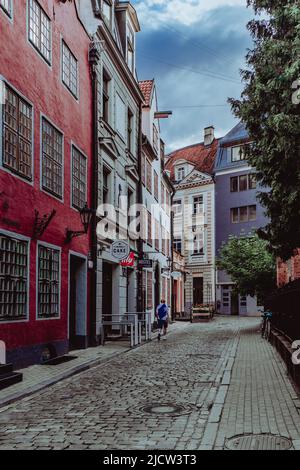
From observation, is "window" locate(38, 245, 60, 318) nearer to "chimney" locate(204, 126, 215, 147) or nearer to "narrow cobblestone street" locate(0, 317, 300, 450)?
"narrow cobblestone street" locate(0, 317, 300, 450)

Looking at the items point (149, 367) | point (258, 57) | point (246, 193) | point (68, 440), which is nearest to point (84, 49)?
point (258, 57)

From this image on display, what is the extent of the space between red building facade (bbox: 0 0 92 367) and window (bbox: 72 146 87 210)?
3 centimetres

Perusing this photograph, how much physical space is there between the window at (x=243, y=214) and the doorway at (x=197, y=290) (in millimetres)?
6335

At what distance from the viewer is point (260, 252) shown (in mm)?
28750

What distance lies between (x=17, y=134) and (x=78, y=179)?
4785 mm

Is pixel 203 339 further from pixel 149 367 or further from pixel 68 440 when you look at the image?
pixel 68 440

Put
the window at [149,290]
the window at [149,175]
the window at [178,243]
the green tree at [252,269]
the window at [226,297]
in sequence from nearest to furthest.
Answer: the green tree at [252,269], the window at [149,290], the window at [149,175], the window at [226,297], the window at [178,243]

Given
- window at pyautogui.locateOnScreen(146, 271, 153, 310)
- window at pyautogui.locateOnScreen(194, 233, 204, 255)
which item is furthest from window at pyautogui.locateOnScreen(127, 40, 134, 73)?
window at pyautogui.locateOnScreen(194, 233, 204, 255)

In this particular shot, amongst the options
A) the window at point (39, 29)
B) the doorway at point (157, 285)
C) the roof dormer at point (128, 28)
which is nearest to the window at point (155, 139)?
the doorway at point (157, 285)

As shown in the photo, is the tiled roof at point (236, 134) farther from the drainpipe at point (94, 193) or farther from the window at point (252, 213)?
Answer: the drainpipe at point (94, 193)

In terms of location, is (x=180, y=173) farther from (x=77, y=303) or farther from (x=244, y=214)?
(x=77, y=303)

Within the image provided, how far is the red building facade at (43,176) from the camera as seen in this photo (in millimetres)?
12086

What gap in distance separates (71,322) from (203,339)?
6.84m

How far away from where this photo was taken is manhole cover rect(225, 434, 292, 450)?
6039 mm
